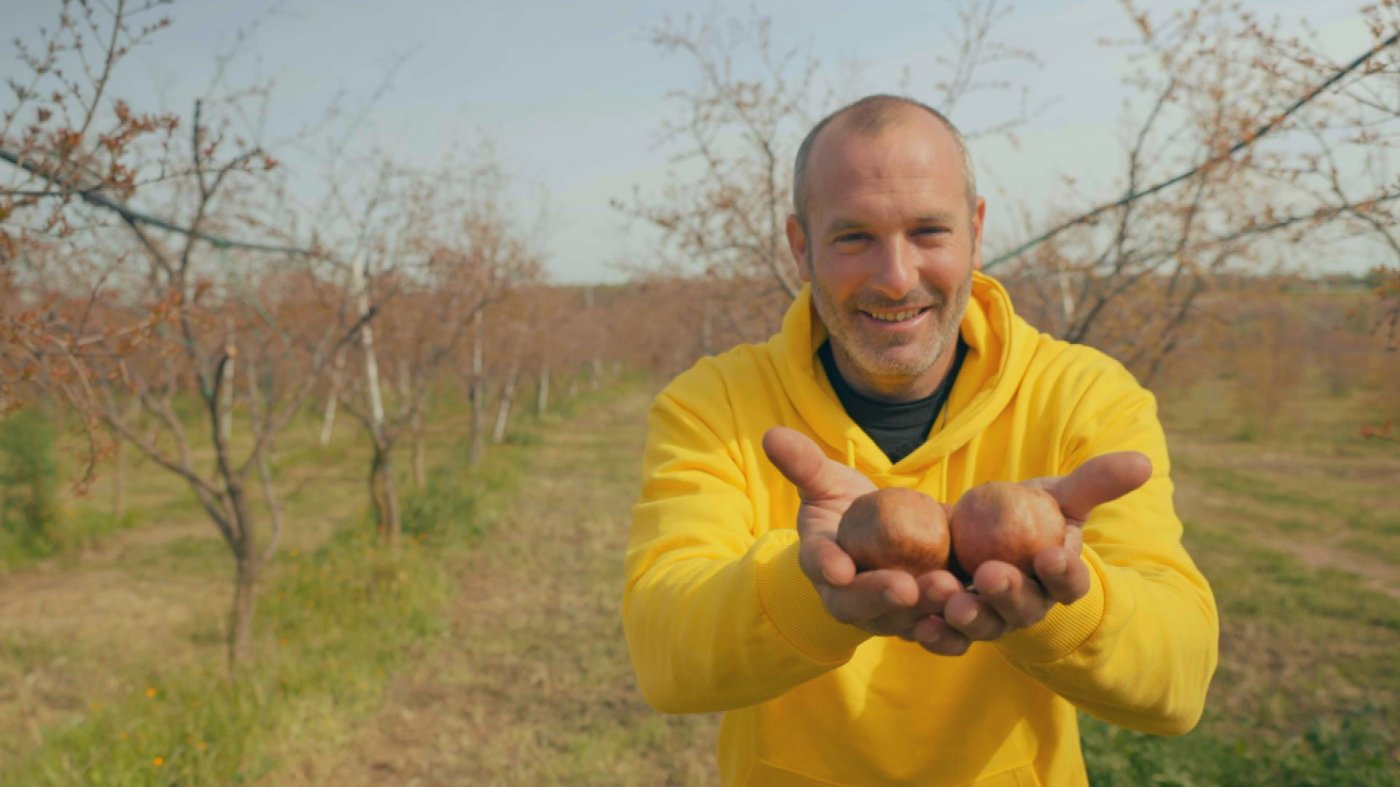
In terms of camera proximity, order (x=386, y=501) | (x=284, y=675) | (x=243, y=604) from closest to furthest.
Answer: (x=284, y=675) → (x=243, y=604) → (x=386, y=501)

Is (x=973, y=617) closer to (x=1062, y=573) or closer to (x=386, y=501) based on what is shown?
(x=1062, y=573)

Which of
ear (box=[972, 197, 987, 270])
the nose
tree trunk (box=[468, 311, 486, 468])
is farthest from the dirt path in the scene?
tree trunk (box=[468, 311, 486, 468])

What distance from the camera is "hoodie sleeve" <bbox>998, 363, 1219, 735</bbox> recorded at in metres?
1.16

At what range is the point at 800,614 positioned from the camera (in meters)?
1.19

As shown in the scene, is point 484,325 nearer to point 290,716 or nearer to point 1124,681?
point 290,716

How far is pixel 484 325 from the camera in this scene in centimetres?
1383

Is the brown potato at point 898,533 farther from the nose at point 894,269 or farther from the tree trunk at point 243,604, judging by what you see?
the tree trunk at point 243,604

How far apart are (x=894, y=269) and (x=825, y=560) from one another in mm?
665

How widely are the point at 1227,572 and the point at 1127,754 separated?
214 inches

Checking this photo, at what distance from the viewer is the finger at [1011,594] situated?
1.01m

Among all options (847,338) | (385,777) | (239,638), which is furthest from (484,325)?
(847,338)

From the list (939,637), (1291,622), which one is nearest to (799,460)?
(939,637)

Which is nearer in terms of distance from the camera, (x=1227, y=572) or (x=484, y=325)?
(x=1227, y=572)

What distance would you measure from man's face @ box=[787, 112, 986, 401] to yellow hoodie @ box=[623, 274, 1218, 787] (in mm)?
117
